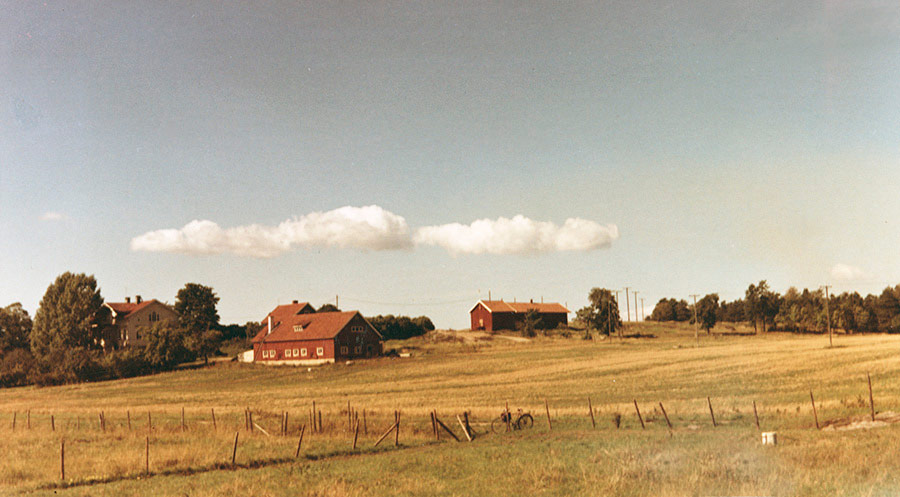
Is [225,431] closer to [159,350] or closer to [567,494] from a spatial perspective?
[567,494]

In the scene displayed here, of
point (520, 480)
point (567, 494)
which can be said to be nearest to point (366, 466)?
point (520, 480)

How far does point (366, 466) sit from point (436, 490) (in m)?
5.14

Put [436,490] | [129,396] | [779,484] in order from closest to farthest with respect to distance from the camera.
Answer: [779,484] < [436,490] < [129,396]

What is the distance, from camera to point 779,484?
17859mm

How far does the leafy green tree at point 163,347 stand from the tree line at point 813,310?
10774 cm

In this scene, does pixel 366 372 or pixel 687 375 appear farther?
pixel 366 372

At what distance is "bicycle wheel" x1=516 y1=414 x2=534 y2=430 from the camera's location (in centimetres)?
3325

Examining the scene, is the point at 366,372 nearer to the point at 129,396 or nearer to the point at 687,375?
the point at 129,396

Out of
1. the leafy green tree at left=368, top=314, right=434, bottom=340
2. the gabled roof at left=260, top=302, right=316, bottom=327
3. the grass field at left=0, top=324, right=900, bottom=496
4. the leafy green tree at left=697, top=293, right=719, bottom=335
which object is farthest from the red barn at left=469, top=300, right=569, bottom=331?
the grass field at left=0, top=324, right=900, bottom=496

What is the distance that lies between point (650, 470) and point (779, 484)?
152 inches

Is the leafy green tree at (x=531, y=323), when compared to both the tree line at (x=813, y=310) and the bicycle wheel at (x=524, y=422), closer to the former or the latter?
the tree line at (x=813, y=310)

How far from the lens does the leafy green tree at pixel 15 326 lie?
104 meters

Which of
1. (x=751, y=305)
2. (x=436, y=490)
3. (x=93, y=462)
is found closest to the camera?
(x=436, y=490)

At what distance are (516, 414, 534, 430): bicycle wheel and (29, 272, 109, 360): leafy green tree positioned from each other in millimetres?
84860
